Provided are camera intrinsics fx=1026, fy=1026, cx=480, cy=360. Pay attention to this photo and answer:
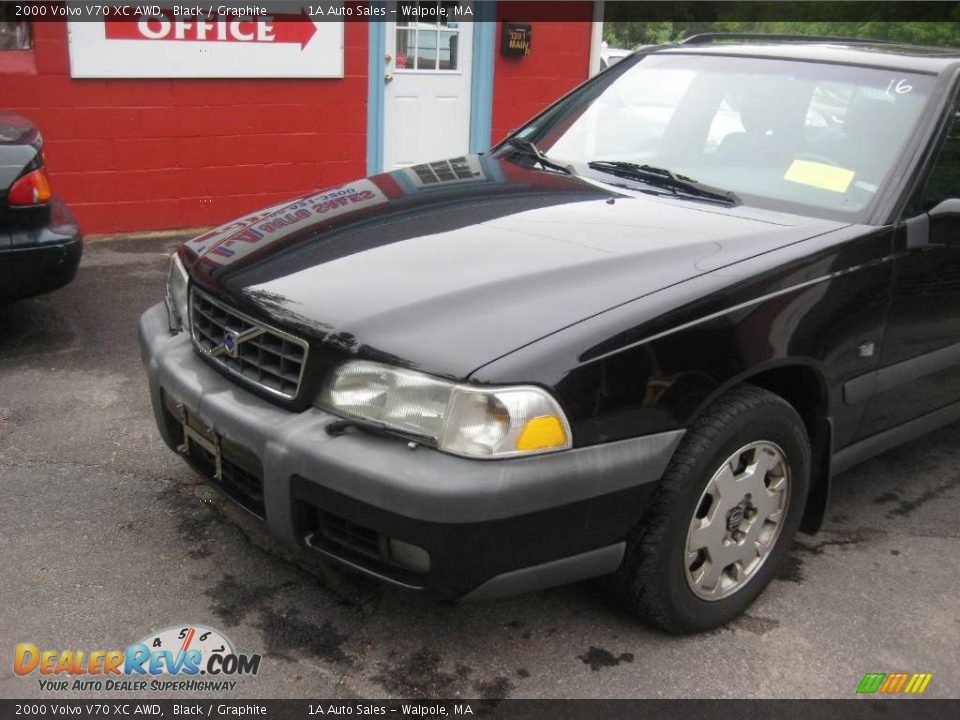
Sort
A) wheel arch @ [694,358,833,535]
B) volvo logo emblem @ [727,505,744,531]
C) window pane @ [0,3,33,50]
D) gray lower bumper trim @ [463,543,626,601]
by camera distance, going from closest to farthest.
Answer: gray lower bumper trim @ [463,543,626,601] → volvo logo emblem @ [727,505,744,531] → wheel arch @ [694,358,833,535] → window pane @ [0,3,33,50]

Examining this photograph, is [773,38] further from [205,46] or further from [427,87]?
[427,87]

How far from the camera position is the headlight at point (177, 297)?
A: 3.31 meters

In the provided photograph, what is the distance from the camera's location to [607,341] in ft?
8.41

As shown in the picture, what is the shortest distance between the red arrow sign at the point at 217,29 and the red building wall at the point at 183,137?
0.30 m

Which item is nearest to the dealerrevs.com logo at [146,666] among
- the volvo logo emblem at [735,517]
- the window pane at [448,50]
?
the volvo logo emblem at [735,517]

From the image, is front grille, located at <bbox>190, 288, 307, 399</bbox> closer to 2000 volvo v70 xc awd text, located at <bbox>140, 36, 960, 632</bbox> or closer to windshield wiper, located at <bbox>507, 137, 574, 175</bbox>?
2000 volvo v70 xc awd text, located at <bbox>140, 36, 960, 632</bbox>

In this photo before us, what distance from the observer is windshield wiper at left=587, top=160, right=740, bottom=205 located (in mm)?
3496

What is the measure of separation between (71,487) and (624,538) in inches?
85.8

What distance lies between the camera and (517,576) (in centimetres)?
256

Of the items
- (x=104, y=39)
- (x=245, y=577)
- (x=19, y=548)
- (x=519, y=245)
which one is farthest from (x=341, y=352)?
(x=104, y=39)

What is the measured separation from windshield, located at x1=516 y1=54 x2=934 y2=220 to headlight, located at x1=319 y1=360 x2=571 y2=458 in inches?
54.4

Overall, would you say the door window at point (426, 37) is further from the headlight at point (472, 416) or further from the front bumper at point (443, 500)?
the headlight at point (472, 416)

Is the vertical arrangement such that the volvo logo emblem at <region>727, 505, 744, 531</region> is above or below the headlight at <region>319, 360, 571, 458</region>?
below

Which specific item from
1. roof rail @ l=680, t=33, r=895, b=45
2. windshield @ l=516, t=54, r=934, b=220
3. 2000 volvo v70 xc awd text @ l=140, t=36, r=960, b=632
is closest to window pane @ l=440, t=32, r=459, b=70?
roof rail @ l=680, t=33, r=895, b=45
